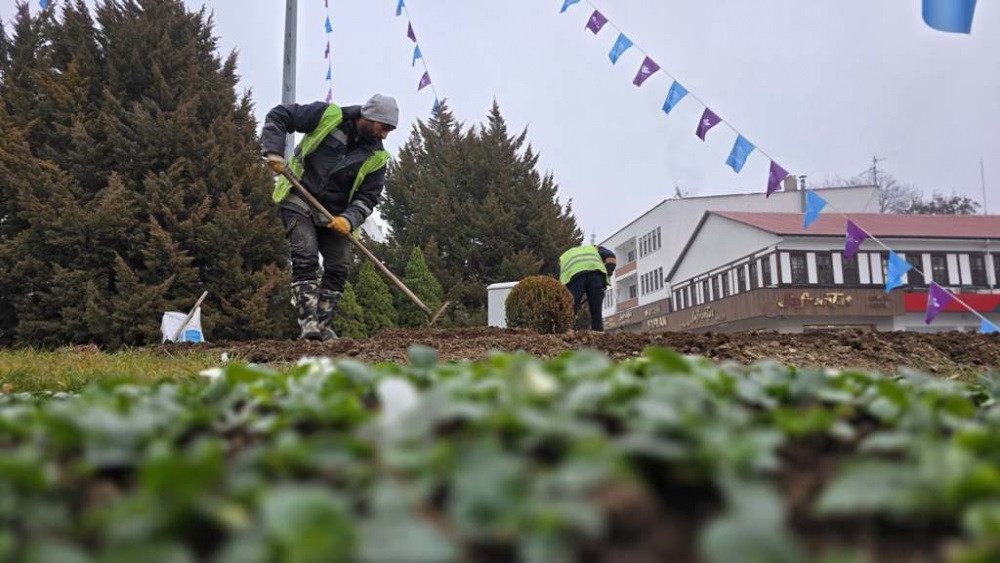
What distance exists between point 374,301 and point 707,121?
8.35 m

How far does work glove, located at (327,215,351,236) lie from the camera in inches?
214

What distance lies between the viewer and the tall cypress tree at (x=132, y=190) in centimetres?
1084

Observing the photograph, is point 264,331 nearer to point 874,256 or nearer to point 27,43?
point 27,43

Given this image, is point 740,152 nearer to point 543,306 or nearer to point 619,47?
point 619,47

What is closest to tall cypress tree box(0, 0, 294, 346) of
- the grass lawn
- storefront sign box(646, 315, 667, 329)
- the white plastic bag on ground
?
the white plastic bag on ground

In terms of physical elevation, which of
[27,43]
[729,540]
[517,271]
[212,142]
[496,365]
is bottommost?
[729,540]

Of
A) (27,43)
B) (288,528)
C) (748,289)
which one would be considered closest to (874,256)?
(748,289)

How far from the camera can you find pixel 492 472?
0.61 m

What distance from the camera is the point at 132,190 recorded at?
39.1ft

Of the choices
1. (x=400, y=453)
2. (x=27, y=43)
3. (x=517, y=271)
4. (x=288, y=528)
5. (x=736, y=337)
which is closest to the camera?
(x=288, y=528)

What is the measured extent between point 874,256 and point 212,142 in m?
23.6

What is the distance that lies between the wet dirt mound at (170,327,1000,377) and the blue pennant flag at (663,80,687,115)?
4066 millimetres

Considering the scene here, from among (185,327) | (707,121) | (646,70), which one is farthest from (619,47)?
(185,327)

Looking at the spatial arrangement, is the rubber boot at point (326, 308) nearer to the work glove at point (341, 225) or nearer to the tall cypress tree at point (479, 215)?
the work glove at point (341, 225)
